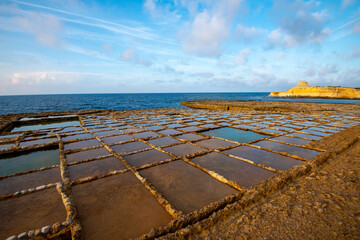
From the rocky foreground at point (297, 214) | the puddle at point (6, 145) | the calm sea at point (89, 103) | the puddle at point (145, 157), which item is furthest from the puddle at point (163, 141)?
the calm sea at point (89, 103)

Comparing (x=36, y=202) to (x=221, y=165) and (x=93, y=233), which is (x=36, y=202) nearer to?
(x=93, y=233)

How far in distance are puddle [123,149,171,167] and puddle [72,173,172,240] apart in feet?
2.32

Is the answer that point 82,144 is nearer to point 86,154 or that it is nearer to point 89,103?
point 86,154

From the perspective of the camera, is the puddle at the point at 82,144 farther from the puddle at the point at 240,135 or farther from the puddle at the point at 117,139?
the puddle at the point at 240,135

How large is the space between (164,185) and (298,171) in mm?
2354

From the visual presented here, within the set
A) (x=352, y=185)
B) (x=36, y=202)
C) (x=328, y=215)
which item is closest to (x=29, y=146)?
(x=36, y=202)

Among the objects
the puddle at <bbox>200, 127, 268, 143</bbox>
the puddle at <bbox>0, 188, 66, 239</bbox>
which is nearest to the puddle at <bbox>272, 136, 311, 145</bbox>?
the puddle at <bbox>200, 127, 268, 143</bbox>

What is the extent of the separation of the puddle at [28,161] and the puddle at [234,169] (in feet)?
11.4

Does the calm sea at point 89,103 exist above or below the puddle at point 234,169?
below

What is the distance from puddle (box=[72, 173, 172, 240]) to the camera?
5.79 ft

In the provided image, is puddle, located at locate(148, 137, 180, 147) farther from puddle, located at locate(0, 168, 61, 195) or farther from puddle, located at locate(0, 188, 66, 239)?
puddle, located at locate(0, 188, 66, 239)

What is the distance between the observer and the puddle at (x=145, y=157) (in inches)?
139

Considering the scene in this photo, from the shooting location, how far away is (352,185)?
94.3 inches

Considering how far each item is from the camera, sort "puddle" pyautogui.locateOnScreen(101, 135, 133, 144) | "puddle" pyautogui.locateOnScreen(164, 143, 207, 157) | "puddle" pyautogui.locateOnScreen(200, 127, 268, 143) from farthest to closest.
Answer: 1. "puddle" pyautogui.locateOnScreen(200, 127, 268, 143)
2. "puddle" pyautogui.locateOnScreen(101, 135, 133, 144)
3. "puddle" pyautogui.locateOnScreen(164, 143, 207, 157)
